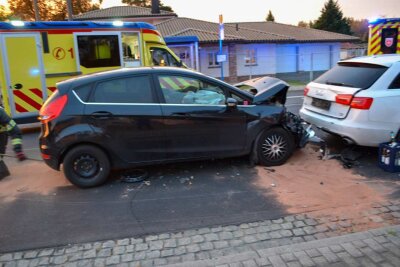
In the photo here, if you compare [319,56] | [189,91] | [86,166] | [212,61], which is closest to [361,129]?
[189,91]

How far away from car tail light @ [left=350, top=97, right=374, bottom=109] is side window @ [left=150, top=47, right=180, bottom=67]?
6.47 metres

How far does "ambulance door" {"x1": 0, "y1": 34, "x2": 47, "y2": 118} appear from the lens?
28.8 feet

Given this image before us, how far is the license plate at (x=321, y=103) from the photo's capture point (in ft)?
20.1

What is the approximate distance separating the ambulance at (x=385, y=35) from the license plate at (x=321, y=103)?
247 inches

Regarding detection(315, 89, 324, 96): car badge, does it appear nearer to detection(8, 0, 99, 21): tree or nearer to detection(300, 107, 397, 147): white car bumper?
detection(300, 107, 397, 147): white car bumper

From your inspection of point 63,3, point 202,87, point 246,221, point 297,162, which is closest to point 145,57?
point 202,87

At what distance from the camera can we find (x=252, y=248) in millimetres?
3484

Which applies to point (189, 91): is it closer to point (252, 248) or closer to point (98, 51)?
point (252, 248)

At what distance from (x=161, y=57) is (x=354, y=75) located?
249 inches

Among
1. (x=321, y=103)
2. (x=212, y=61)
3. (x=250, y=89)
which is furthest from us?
(x=212, y=61)

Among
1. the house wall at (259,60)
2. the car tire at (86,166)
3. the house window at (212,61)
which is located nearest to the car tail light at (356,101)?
the car tire at (86,166)

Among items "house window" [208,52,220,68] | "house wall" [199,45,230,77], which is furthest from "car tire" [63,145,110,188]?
"house window" [208,52,220,68]

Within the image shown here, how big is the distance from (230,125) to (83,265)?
298cm

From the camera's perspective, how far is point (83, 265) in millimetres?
3295
